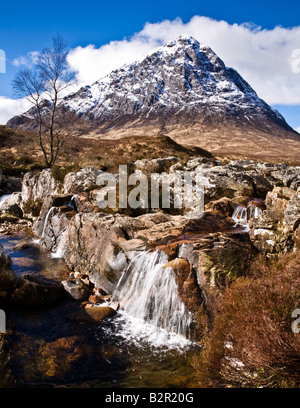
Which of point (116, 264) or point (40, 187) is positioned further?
point (40, 187)

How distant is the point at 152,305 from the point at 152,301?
0.12 meters

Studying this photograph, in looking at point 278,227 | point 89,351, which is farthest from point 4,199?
point 278,227

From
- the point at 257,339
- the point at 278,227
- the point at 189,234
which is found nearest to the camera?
the point at 257,339

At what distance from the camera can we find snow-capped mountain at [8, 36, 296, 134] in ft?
445

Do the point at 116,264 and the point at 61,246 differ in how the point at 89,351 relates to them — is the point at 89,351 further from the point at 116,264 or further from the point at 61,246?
the point at 61,246

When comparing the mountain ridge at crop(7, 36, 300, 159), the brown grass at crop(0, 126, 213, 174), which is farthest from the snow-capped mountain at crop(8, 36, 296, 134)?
the brown grass at crop(0, 126, 213, 174)

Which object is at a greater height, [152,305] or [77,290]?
[152,305]

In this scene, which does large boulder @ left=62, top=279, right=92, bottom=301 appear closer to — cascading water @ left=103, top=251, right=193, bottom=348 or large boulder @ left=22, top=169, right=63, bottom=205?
cascading water @ left=103, top=251, right=193, bottom=348

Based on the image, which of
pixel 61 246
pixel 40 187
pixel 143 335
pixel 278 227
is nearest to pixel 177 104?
pixel 40 187

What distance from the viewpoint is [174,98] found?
157125 mm

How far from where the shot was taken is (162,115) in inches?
5522

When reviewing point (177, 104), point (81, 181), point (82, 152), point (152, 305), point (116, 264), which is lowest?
point (152, 305)

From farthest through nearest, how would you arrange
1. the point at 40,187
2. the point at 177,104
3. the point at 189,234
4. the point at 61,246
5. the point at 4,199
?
the point at 177,104, the point at 4,199, the point at 40,187, the point at 61,246, the point at 189,234
